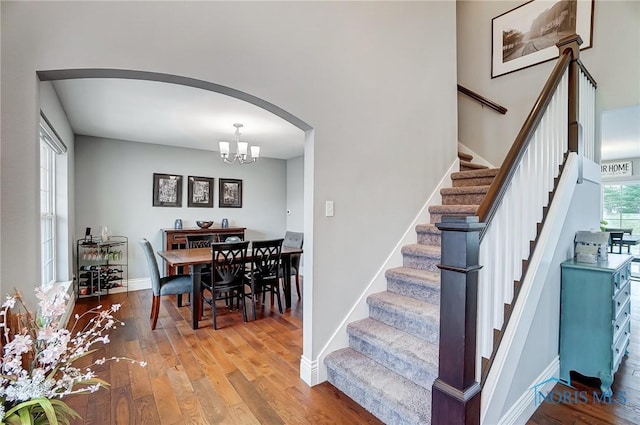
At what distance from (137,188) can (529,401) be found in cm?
559

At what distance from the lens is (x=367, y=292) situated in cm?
257

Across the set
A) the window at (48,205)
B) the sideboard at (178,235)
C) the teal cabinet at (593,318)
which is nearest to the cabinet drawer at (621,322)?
the teal cabinet at (593,318)

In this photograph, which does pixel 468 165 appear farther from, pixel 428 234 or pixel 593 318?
pixel 593 318

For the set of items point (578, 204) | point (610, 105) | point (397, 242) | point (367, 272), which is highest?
point (610, 105)

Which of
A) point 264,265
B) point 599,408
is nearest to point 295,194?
point 264,265

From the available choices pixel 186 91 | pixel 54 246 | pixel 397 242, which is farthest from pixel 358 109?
pixel 54 246

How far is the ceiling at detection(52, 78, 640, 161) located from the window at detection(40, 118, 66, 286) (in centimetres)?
51

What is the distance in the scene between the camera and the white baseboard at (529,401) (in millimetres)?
1782

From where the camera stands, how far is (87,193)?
4.73 meters

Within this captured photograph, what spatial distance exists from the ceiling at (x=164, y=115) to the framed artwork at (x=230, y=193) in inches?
35.5

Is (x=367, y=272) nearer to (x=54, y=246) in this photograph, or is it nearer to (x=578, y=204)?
(x=578, y=204)

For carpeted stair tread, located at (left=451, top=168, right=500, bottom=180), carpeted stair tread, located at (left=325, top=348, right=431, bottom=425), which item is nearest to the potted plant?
carpeted stair tread, located at (left=325, top=348, right=431, bottom=425)

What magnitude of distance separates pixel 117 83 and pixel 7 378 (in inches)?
106

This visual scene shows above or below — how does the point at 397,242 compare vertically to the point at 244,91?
below
